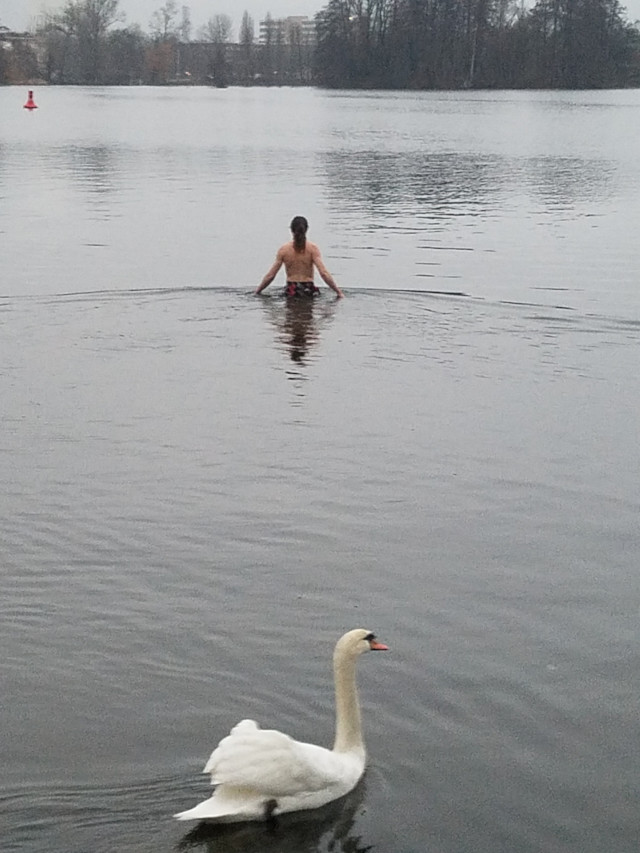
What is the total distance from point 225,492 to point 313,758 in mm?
5264

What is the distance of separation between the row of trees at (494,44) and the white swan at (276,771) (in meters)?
153

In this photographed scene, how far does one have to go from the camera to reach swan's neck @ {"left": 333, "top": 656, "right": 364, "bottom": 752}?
705cm

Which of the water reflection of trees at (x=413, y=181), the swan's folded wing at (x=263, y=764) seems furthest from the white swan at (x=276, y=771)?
the water reflection of trees at (x=413, y=181)

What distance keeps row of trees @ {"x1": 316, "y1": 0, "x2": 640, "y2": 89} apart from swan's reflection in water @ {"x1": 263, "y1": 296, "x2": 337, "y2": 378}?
139 metres

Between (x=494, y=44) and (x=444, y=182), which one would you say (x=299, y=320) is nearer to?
(x=444, y=182)

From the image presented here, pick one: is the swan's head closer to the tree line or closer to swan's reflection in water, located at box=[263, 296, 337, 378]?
swan's reflection in water, located at box=[263, 296, 337, 378]

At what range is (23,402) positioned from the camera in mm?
14758

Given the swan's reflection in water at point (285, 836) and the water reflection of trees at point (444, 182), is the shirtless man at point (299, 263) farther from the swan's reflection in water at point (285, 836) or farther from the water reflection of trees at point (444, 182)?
the swan's reflection in water at point (285, 836)

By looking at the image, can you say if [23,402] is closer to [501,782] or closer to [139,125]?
[501,782]

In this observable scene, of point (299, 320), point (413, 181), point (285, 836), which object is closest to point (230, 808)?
point (285, 836)

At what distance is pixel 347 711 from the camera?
7.06 m

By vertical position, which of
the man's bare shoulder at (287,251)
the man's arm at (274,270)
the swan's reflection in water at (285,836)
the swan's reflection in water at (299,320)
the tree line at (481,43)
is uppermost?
the tree line at (481,43)

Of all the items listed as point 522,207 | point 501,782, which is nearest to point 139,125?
point 522,207

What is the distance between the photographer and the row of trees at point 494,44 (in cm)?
15250
